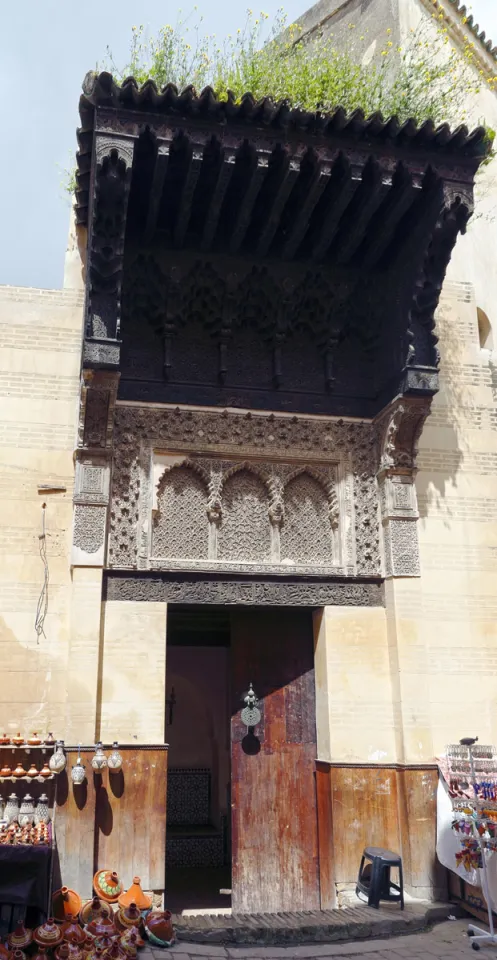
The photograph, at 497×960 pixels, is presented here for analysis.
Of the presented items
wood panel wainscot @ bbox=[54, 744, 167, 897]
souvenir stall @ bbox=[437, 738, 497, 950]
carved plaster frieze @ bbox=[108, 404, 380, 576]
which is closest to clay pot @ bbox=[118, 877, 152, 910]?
wood panel wainscot @ bbox=[54, 744, 167, 897]

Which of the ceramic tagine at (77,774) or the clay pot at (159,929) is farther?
the ceramic tagine at (77,774)

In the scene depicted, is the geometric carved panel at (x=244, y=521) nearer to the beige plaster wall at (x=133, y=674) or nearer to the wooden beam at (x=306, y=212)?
the beige plaster wall at (x=133, y=674)

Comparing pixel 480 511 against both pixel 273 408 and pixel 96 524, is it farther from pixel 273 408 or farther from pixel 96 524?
pixel 96 524

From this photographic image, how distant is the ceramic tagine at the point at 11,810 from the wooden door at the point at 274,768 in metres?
1.92

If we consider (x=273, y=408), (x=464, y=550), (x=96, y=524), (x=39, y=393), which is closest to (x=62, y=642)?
(x=96, y=524)

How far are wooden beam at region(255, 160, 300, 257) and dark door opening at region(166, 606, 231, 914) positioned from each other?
13.3 feet

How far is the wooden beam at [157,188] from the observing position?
6074mm

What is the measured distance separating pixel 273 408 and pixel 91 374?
180 centimetres

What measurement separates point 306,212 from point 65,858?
5.43m

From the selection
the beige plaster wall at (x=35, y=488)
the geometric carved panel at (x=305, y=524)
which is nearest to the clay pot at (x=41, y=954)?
the beige plaster wall at (x=35, y=488)

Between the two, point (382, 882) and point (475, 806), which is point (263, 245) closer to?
point (475, 806)

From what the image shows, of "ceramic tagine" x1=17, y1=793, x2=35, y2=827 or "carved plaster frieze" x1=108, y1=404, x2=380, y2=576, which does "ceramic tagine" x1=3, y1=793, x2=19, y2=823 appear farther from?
"carved plaster frieze" x1=108, y1=404, x2=380, y2=576

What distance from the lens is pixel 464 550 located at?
287 inches

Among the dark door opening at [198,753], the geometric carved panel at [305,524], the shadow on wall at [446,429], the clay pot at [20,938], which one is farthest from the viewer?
the dark door opening at [198,753]
